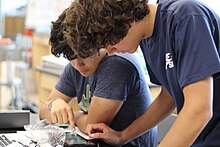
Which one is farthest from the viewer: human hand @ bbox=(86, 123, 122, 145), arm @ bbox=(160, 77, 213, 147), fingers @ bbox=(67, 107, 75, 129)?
fingers @ bbox=(67, 107, 75, 129)

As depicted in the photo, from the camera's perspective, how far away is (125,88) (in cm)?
146

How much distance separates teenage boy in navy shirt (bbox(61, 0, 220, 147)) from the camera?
1.03 meters

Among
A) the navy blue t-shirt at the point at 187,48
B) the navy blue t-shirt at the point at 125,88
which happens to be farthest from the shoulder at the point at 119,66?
the navy blue t-shirt at the point at 187,48

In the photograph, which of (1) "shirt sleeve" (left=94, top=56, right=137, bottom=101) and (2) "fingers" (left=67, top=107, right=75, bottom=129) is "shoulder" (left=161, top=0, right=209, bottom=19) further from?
(2) "fingers" (left=67, top=107, right=75, bottom=129)

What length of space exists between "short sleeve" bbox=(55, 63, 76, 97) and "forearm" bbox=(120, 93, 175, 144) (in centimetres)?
40

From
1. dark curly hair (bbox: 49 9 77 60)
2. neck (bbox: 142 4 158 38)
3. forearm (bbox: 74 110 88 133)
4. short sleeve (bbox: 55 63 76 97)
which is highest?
neck (bbox: 142 4 158 38)

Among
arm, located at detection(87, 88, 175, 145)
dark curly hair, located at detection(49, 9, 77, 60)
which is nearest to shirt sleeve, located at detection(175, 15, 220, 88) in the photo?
arm, located at detection(87, 88, 175, 145)

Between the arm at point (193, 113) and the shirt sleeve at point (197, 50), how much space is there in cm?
2

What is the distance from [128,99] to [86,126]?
18 cm

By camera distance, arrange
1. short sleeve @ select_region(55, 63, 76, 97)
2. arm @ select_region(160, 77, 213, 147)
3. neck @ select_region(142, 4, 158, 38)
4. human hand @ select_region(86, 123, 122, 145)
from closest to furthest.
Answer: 1. arm @ select_region(160, 77, 213, 147)
2. neck @ select_region(142, 4, 158, 38)
3. human hand @ select_region(86, 123, 122, 145)
4. short sleeve @ select_region(55, 63, 76, 97)

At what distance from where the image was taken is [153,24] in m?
1.17

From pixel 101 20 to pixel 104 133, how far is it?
1.55ft

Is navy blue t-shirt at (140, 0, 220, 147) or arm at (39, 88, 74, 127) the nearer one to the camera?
navy blue t-shirt at (140, 0, 220, 147)

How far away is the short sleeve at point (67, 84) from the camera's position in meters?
1.73
